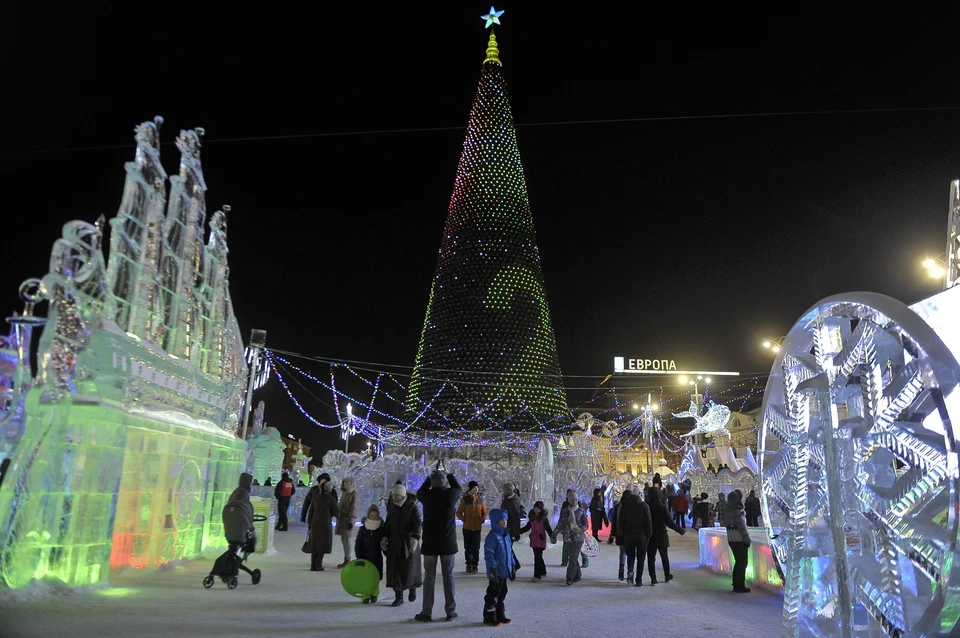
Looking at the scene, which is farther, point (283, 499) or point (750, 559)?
point (283, 499)

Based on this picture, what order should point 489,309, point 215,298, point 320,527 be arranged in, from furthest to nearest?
point 489,309, point 215,298, point 320,527

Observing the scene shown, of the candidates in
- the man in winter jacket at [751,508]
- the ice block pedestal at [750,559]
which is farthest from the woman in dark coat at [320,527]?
the man in winter jacket at [751,508]

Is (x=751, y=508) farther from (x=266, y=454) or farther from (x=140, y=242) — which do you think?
(x=266, y=454)

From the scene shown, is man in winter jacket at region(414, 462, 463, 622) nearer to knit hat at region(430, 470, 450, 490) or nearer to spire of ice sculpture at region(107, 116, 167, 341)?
knit hat at region(430, 470, 450, 490)

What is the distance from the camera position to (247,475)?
7129 millimetres

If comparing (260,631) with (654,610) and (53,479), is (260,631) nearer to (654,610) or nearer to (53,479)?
(53,479)

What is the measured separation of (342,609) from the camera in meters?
5.90

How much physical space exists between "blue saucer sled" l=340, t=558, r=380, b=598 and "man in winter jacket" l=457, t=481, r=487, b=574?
7.38 ft

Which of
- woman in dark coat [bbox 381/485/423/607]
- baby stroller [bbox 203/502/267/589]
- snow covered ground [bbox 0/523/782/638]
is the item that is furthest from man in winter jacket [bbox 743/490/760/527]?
baby stroller [bbox 203/502/267/589]

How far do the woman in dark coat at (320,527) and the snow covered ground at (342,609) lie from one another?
1.07 feet

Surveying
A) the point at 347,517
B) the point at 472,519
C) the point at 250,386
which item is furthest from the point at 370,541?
the point at 250,386

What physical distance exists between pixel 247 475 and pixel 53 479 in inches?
73.7

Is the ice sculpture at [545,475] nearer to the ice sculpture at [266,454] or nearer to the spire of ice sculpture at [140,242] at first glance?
the ice sculpture at [266,454]

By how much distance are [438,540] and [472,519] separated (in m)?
2.99
